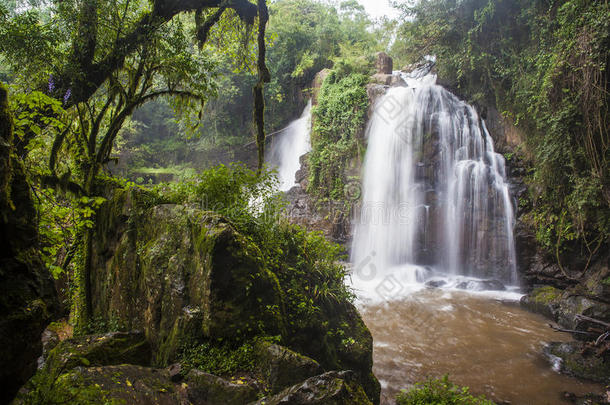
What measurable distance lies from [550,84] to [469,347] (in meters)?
6.85

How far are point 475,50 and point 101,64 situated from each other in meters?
12.0

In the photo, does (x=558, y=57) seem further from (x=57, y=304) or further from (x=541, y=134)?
(x=57, y=304)

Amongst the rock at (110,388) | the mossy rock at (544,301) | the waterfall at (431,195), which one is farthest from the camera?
the waterfall at (431,195)

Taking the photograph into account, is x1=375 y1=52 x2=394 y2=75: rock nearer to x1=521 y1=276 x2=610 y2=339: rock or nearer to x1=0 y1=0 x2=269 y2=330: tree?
x1=521 y1=276 x2=610 y2=339: rock

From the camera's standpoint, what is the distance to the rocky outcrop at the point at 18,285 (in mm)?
1383

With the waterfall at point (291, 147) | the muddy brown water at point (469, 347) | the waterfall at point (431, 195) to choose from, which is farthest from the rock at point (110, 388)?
the waterfall at point (291, 147)

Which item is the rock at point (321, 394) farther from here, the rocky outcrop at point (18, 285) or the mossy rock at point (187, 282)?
the rocky outcrop at point (18, 285)

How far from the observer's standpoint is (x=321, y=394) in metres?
Result: 2.39

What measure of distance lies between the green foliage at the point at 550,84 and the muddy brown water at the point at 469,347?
2.79m

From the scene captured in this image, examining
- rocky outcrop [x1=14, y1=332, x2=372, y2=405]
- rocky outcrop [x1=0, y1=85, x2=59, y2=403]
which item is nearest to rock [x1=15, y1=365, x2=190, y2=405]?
rocky outcrop [x1=14, y1=332, x2=372, y2=405]

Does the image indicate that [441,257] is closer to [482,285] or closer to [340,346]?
[482,285]

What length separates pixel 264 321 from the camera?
3326 mm

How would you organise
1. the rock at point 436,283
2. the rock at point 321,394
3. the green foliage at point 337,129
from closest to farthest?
1. the rock at point 321,394
2. the rock at point 436,283
3. the green foliage at point 337,129

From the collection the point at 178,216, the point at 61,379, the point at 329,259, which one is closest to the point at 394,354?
the point at 329,259
